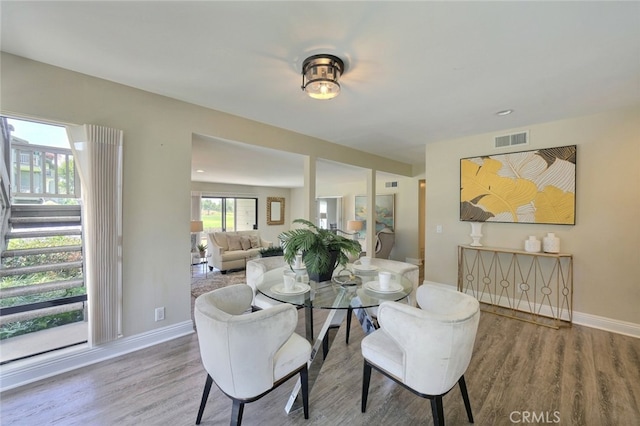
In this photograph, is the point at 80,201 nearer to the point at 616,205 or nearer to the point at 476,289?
the point at 476,289

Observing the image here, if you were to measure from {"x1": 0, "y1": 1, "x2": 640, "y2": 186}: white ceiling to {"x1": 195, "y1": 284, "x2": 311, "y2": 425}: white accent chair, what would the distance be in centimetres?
160

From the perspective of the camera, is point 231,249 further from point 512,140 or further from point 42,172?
point 512,140

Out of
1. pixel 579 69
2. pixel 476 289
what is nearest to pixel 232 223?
pixel 476 289

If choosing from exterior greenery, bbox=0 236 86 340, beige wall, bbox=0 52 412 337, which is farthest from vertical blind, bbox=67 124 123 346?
exterior greenery, bbox=0 236 86 340

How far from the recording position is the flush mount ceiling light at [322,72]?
1787 millimetres

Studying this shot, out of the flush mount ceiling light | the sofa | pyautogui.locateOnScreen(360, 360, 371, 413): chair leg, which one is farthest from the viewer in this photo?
the sofa

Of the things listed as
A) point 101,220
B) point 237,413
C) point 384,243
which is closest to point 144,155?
point 101,220

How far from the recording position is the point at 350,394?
1.85 m

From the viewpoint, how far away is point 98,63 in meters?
1.95

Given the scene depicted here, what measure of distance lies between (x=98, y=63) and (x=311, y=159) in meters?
2.41

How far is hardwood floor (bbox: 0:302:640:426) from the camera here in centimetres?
164

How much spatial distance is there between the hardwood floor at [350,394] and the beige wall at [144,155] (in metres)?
0.51

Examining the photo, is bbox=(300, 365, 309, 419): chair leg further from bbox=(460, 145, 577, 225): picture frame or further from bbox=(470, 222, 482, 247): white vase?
bbox=(460, 145, 577, 225): picture frame

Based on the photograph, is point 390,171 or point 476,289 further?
point 390,171
